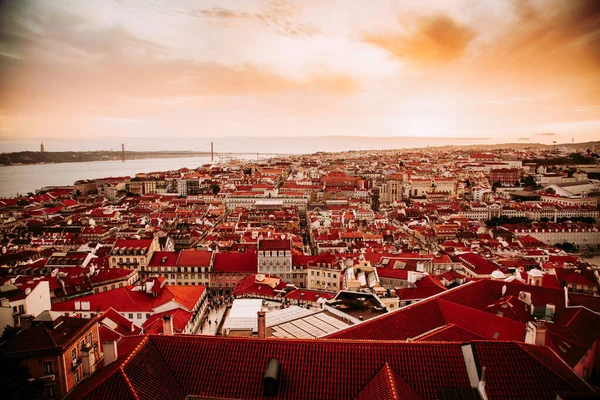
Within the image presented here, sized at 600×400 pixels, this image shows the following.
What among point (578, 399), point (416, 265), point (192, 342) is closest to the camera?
point (578, 399)

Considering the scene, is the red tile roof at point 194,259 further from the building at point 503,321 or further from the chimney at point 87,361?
the chimney at point 87,361

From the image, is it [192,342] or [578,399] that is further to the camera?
[192,342]

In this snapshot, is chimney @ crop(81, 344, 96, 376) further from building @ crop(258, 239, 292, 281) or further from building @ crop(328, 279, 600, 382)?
building @ crop(258, 239, 292, 281)

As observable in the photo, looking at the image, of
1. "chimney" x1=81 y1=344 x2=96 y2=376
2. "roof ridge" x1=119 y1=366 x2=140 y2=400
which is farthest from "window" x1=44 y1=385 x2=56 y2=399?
"roof ridge" x1=119 y1=366 x2=140 y2=400

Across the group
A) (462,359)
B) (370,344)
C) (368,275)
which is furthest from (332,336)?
(368,275)

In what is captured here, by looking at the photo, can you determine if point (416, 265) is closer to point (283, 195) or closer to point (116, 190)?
point (283, 195)

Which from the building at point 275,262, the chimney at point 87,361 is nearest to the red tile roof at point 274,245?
the building at point 275,262
